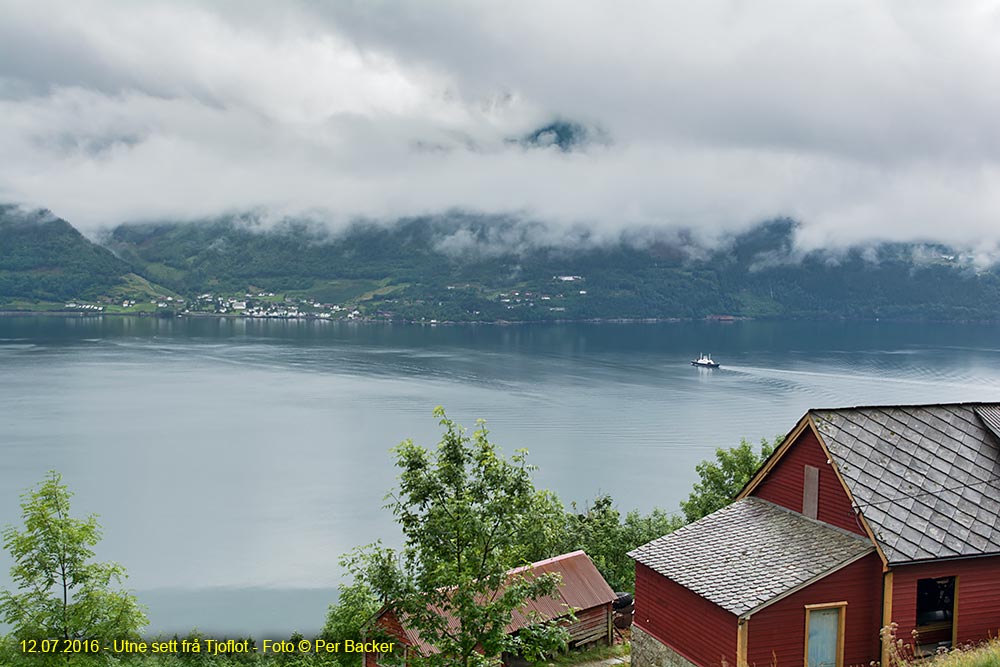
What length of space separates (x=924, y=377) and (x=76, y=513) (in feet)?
409

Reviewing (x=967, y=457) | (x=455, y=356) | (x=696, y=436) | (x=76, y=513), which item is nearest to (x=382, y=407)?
(x=696, y=436)

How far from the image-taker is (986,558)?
1661cm

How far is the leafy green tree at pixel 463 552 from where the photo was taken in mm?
13008

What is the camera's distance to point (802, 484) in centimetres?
1895

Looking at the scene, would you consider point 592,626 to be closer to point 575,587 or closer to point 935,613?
point 575,587

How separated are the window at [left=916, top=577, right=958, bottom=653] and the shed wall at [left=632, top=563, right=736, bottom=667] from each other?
12.5ft

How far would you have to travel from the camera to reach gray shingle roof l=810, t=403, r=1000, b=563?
16.5m

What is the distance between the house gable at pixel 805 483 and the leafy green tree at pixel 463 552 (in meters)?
7.16

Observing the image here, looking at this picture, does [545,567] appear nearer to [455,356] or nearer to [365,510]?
[365,510]

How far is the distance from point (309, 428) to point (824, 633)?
274ft

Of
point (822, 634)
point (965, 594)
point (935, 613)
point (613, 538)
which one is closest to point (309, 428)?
point (613, 538)

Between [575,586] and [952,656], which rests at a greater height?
[952,656]

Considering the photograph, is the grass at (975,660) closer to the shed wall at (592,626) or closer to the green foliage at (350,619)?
the shed wall at (592,626)

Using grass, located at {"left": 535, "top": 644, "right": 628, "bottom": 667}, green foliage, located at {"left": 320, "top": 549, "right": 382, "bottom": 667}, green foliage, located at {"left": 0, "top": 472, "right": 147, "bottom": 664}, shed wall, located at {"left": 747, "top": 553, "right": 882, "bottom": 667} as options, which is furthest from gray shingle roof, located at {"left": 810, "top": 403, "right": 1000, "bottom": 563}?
green foliage, located at {"left": 0, "top": 472, "right": 147, "bottom": 664}
